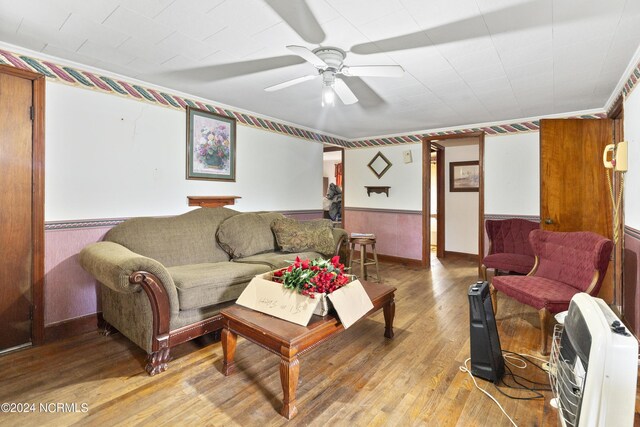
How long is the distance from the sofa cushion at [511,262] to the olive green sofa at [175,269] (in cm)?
202

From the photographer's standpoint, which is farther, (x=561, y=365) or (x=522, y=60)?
(x=522, y=60)

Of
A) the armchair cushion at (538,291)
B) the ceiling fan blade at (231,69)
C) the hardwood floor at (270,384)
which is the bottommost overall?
the hardwood floor at (270,384)

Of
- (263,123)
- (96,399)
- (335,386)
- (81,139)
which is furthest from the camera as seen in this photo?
(263,123)

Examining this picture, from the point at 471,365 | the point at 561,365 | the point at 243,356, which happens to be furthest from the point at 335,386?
the point at 561,365

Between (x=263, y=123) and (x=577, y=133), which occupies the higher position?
(x=263, y=123)

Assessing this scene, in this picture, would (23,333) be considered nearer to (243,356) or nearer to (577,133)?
(243,356)

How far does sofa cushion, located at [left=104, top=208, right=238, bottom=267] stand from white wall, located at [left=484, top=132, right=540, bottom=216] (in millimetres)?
3647

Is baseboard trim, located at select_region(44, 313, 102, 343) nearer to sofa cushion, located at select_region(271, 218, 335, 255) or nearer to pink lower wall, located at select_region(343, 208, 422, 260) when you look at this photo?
sofa cushion, located at select_region(271, 218, 335, 255)

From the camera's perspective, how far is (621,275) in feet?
9.60

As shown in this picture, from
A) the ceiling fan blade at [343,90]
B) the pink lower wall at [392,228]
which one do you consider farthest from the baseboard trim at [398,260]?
the ceiling fan blade at [343,90]

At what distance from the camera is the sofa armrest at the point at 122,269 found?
1.91 m

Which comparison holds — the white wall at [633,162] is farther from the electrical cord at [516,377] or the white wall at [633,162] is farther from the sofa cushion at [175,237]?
the sofa cushion at [175,237]

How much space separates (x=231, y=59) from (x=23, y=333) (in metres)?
2.56

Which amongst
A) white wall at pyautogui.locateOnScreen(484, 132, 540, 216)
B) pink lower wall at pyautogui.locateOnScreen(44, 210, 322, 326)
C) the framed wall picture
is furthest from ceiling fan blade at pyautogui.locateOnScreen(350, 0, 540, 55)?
the framed wall picture
